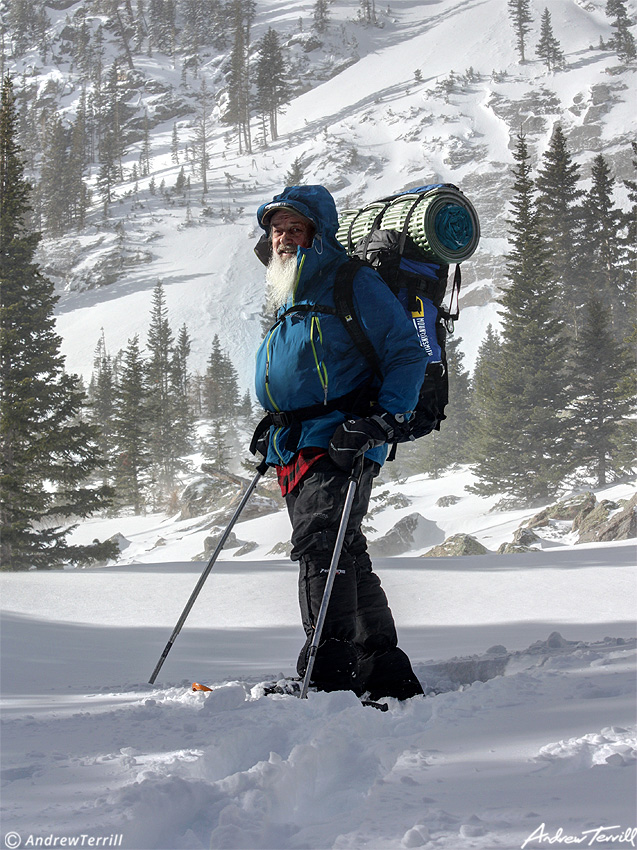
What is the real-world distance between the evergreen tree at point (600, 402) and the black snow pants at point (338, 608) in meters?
24.4

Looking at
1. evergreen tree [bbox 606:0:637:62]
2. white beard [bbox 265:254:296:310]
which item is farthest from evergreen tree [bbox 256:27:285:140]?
white beard [bbox 265:254:296:310]

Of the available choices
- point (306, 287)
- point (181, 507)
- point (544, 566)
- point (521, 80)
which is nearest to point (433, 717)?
point (306, 287)

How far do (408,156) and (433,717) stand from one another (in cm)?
9754

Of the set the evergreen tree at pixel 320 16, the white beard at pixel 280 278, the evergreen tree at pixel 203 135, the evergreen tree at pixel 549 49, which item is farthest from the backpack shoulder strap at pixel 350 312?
the evergreen tree at pixel 320 16

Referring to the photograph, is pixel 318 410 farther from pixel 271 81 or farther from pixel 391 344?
pixel 271 81

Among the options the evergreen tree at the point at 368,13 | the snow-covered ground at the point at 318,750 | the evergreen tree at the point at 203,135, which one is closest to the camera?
the snow-covered ground at the point at 318,750

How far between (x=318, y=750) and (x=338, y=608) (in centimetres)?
106

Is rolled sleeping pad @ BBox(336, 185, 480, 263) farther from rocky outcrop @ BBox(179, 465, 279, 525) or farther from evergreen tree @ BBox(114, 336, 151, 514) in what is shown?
evergreen tree @ BBox(114, 336, 151, 514)

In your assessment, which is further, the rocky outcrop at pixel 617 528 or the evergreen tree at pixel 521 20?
the evergreen tree at pixel 521 20

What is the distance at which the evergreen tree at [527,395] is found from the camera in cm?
2597

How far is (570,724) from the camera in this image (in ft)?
5.86

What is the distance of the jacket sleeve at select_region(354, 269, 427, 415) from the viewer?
2.77 meters

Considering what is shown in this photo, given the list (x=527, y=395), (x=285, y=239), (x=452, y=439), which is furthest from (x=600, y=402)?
(x=285, y=239)

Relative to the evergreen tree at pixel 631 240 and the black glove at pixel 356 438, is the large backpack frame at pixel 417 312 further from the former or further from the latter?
the evergreen tree at pixel 631 240
